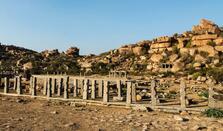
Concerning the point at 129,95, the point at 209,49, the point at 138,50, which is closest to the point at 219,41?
the point at 209,49

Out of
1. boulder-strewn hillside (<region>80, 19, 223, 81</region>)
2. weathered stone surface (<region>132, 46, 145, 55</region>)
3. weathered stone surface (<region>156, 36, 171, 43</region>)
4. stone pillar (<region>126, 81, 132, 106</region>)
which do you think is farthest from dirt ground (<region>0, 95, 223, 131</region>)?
weathered stone surface (<region>132, 46, 145, 55</region>)

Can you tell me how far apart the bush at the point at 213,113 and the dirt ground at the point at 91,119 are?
1.43 feet

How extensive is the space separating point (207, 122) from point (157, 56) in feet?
136

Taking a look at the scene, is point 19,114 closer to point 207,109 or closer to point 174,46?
point 207,109

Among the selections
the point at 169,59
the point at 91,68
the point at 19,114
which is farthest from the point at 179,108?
the point at 91,68

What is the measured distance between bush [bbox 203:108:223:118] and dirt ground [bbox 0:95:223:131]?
0.44 m

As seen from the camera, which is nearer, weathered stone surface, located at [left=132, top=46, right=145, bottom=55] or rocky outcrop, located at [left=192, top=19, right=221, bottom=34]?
rocky outcrop, located at [left=192, top=19, right=221, bottom=34]

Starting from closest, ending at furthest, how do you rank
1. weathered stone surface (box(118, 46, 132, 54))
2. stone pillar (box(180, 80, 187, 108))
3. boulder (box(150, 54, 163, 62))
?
1. stone pillar (box(180, 80, 187, 108))
2. boulder (box(150, 54, 163, 62))
3. weathered stone surface (box(118, 46, 132, 54))

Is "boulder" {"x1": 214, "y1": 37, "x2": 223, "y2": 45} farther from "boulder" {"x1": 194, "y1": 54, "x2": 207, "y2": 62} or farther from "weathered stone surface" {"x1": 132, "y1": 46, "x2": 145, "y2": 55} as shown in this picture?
"weathered stone surface" {"x1": 132, "y1": 46, "x2": 145, "y2": 55}

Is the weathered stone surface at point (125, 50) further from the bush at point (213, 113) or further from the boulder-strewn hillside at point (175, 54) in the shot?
the bush at point (213, 113)

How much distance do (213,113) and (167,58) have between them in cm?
3814

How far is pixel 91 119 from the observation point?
56.3ft

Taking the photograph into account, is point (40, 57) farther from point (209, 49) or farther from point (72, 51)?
point (209, 49)

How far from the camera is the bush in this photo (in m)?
18.5
